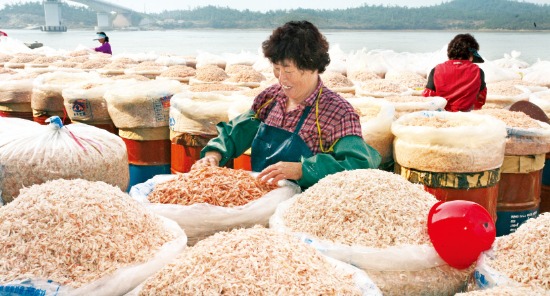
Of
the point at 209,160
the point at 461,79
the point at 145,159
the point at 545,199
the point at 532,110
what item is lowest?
the point at 545,199

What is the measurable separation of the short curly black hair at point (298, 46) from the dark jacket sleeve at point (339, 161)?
32 cm

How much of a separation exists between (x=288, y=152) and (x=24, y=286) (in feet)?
3.57

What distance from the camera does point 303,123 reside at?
196 centimetres

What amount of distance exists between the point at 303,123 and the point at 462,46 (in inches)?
77.6

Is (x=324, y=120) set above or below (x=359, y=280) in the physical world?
above

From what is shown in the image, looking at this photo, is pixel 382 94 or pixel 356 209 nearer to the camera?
pixel 356 209

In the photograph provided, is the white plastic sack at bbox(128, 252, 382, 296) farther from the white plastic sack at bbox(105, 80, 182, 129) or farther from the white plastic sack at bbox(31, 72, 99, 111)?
the white plastic sack at bbox(31, 72, 99, 111)

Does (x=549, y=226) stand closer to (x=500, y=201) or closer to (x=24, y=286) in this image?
(x=500, y=201)

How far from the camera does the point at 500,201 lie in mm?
2340

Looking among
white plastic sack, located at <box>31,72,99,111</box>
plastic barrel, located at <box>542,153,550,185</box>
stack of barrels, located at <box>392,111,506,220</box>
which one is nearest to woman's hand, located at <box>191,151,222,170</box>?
stack of barrels, located at <box>392,111,506,220</box>

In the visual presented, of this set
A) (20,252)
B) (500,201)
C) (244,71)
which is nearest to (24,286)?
(20,252)

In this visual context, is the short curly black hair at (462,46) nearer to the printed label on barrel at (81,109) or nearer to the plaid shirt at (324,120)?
the plaid shirt at (324,120)

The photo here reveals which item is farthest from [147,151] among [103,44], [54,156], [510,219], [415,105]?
[103,44]

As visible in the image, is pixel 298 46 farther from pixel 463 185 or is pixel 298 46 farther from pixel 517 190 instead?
pixel 517 190
